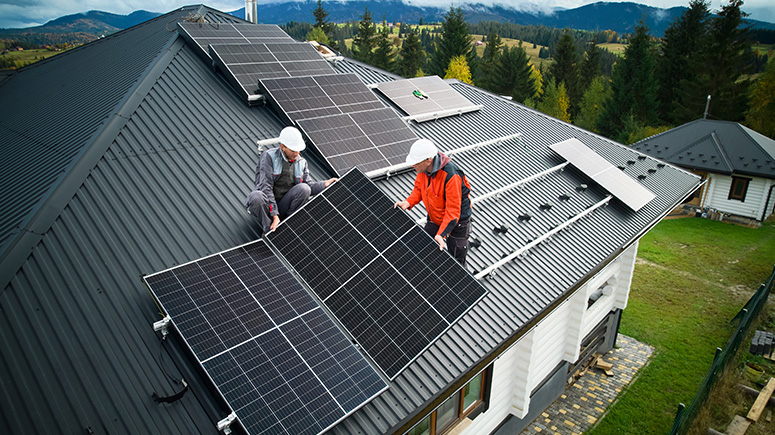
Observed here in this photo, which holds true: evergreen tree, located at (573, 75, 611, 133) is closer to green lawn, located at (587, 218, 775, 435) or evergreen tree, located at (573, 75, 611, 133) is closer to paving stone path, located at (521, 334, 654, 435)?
green lawn, located at (587, 218, 775, 435)

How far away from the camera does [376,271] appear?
7.53 m

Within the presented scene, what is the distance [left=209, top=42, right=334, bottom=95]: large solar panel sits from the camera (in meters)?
12.5

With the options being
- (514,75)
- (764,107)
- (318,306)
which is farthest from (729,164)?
(514,75)

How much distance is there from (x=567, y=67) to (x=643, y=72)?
63.4 ft

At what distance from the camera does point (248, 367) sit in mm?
6012

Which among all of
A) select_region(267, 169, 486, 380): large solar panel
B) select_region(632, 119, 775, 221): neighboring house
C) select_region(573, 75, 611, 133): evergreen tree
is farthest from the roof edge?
select_region(573, 75, 611, 133): evergreen tree

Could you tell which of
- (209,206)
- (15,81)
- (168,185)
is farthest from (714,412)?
(15,81)

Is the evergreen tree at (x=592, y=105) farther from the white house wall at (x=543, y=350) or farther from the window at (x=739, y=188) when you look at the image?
the white house wall at (x=543, y=350)

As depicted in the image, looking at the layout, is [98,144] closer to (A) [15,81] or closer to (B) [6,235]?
(B) [6,235]

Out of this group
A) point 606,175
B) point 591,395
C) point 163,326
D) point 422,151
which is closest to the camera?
point 163,326

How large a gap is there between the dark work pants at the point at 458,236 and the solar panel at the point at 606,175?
7.26 meters

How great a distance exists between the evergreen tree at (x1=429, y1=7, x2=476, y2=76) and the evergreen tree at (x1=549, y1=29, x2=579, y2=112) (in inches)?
522

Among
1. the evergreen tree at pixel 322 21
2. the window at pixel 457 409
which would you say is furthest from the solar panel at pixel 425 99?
the evergreen tree at pixel 322 21

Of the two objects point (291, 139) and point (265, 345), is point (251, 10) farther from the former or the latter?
point (265, 345)
